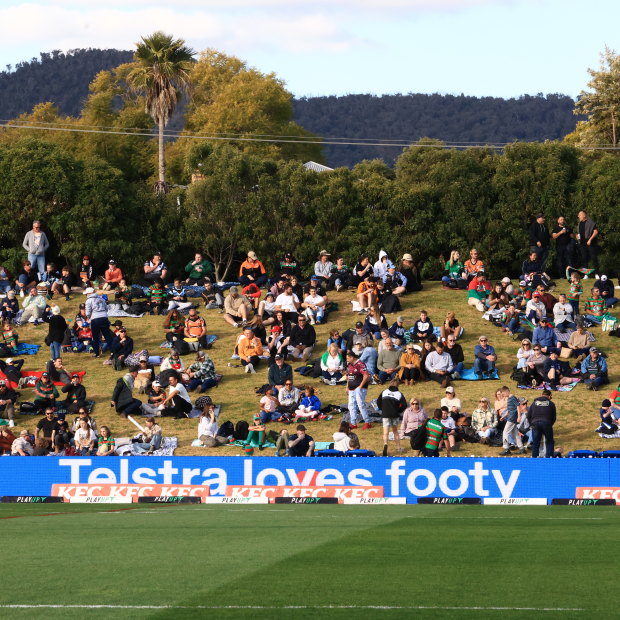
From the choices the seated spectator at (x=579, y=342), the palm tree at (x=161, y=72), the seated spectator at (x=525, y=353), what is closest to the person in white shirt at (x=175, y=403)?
the seated spectator at (x=525, y=353)

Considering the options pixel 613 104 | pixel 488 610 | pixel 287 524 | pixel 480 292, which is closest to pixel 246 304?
pixel 480 292

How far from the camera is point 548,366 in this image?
2711cm

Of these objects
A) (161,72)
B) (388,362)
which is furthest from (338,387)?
(161,72)

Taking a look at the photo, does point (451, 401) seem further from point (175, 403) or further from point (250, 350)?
point (175, 403)

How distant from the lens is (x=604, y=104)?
57125 millimetres

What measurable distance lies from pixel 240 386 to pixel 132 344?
3792 mm

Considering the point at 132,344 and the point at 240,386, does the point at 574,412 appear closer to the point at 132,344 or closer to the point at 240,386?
the point at 240,386

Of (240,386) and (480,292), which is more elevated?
(480,292)

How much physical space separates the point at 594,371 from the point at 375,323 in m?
6.28

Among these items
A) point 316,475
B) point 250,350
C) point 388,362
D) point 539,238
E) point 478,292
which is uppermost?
point 539,238

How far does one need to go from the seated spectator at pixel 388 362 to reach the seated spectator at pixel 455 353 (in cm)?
137

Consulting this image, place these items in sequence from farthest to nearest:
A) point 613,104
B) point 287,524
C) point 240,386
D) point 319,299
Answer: point 613,104 < point 319,299 < point 240,386 < point 287,524

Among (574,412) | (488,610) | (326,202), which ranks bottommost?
(574,412)

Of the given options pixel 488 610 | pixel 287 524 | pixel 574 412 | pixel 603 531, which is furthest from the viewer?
pixel 574 412
